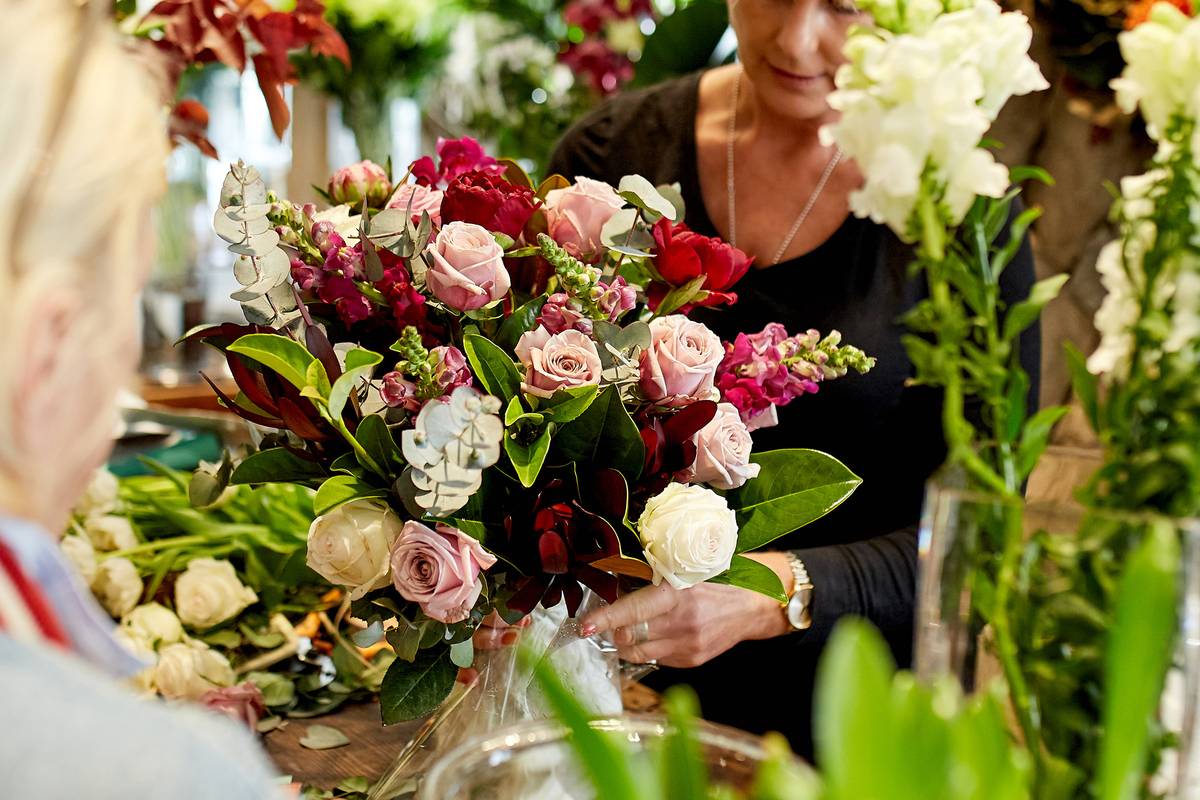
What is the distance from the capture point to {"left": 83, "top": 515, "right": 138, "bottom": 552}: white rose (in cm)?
122

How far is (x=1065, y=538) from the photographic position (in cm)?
49

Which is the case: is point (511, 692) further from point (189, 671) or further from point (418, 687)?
point (189, 671)

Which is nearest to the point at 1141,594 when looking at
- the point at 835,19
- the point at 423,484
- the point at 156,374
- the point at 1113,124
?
the point at 423,484

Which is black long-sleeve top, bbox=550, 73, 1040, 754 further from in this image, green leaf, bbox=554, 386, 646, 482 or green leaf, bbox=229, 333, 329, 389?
green leaf, bbox=229, 333, 329, 389

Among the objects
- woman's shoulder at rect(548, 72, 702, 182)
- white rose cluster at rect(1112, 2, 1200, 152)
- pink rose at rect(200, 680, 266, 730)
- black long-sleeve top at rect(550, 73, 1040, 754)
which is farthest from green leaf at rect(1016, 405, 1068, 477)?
woman's shoulder at rect(548, 72, 702, 182)

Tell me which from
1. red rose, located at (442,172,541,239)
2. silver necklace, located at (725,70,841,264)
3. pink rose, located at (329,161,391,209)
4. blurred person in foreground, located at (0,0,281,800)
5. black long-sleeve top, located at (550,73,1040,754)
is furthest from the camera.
Answer: silver necklace, located at (725,70,841,264)

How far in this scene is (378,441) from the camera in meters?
0.77

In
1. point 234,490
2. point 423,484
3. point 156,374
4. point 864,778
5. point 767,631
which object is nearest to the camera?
point 864,778

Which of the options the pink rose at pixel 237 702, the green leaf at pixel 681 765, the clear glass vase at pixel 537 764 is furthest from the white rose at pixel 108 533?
the green leaf at pixel 681 765

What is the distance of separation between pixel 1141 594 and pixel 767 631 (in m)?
0.66

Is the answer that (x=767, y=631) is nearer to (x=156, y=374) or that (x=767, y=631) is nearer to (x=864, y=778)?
(x=864, y=778)

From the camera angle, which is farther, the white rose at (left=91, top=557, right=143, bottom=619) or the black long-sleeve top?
the black long-sleeve top

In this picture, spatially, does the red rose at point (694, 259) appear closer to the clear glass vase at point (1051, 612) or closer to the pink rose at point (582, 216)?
the pink rose at point (582, 216)

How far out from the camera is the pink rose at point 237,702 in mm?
1003
